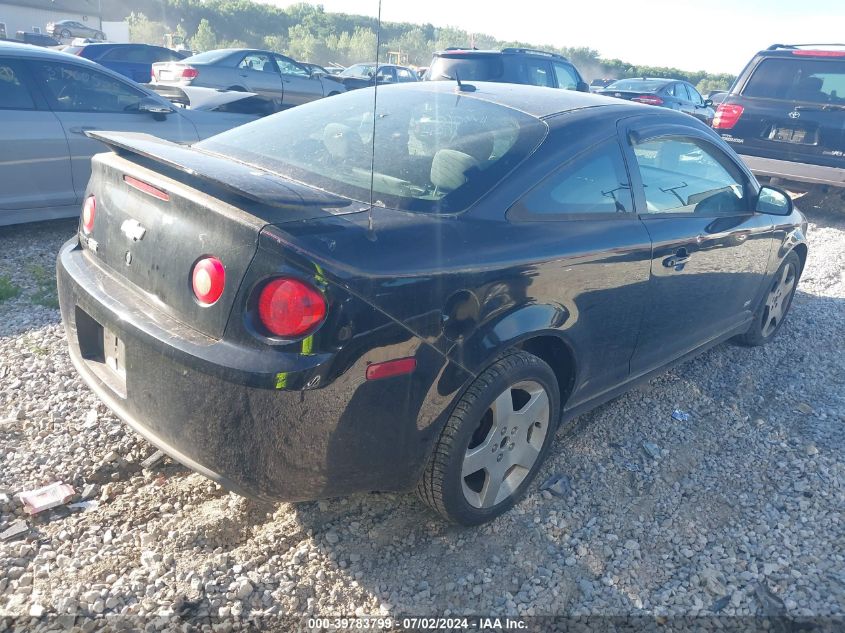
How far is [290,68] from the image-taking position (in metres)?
14.1

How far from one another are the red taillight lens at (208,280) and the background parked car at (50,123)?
3.74 meters

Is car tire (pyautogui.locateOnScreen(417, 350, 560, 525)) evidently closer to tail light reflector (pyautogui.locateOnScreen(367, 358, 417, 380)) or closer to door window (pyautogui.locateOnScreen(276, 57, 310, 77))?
tail light reflector (pyautogui.locateOnScreen(367, 358, 417, 380))

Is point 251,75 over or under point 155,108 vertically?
under

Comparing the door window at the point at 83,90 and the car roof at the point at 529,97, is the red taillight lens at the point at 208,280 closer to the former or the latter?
the car roof at the point at 529,97

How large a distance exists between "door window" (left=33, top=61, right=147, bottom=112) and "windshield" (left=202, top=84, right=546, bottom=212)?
3.08 meters

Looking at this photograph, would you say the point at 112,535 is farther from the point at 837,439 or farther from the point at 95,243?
the point at 837,439

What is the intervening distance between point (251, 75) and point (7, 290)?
32.7 ft

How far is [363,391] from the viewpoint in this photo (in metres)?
2.11

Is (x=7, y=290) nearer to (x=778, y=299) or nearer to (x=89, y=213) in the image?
(x=89, y=213)

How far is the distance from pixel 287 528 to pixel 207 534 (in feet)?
0.97

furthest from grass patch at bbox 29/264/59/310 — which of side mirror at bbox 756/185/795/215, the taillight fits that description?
the taillight

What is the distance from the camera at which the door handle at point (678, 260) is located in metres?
3.21

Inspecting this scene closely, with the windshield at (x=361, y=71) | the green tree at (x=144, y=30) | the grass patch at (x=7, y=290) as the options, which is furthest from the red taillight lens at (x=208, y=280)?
the green tree at (x=144, y=30)

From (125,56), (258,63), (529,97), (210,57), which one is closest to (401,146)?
(529,97)
